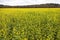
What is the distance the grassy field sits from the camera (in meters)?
2.03

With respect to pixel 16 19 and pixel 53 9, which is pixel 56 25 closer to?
pixel 16 19

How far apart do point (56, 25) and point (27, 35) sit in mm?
477

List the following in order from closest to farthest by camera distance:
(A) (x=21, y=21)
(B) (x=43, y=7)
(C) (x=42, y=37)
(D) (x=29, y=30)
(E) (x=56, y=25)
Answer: (C) (x=42, y=37) < (D) (x=29, y=30) < (E) (x=56, y=25) < (A) (x=21, y=21) < (B) (x=43, y=7)

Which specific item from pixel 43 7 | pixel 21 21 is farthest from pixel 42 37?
pixel 43 7

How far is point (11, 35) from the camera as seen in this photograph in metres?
2.07

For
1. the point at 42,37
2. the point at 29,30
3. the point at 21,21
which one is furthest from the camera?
the point at 21,21

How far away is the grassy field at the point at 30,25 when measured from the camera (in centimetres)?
203

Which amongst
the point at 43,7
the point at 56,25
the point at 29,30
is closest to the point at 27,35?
the point at 29,30

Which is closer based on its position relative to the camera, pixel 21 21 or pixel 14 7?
pixel 21 21

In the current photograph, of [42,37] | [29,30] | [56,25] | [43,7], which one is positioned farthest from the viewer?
[43,7]

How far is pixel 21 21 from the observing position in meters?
2.53

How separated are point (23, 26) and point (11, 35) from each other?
0.95 ft

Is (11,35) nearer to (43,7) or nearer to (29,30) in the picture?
(29,30)

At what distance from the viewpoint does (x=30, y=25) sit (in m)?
2.36
